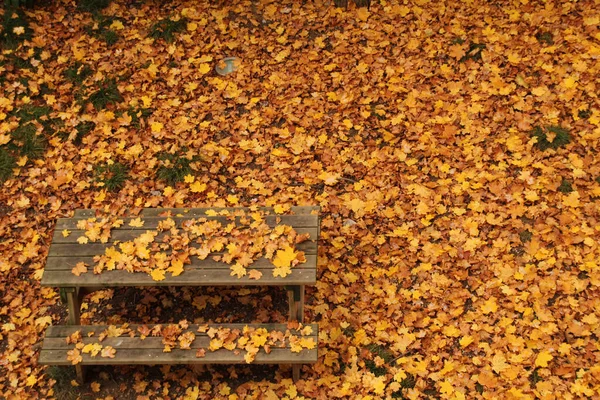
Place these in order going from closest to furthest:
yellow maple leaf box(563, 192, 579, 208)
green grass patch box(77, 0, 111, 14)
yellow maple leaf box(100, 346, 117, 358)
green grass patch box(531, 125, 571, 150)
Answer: yellow maple leaf box(100, 346, 117, 358) < yellow maple leaf box(563, 192, 579, 208) < green grass patch box(531, 125, 571, 150) < green grass patch box(77, 0, 111, 14)

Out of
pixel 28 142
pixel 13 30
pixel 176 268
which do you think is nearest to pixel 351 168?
pixel 176 268

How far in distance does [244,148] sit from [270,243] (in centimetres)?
176

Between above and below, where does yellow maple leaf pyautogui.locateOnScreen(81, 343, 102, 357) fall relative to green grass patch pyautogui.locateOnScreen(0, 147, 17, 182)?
below

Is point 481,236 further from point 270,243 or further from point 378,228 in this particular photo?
point 270,243

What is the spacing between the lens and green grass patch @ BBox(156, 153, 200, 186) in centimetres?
568

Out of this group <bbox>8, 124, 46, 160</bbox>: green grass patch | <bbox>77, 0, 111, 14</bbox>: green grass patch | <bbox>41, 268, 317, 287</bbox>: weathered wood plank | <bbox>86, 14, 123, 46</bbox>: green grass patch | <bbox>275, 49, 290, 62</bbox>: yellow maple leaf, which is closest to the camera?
<bbox>41, 268, 317, 287</bbox>: weathered wood plank

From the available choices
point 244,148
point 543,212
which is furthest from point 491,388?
point 244,148

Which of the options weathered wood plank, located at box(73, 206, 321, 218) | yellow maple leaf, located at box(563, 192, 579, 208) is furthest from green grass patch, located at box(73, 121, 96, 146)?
yellow maple leaf, located at box(563, 192, 579, 208)

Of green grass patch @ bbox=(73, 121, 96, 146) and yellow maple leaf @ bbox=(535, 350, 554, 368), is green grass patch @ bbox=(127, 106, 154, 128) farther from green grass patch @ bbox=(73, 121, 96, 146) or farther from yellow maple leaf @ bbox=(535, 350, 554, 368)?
yellow maple leaf @ bbox=(535, 350, 554, 368)

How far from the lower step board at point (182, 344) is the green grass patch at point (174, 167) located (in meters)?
1.65

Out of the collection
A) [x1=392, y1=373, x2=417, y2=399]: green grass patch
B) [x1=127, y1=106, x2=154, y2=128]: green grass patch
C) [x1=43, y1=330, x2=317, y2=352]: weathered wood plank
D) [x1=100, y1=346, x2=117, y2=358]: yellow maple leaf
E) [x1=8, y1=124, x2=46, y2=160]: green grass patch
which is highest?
[x1=127, y1=106, x2=154, y2=128]: green grass patch

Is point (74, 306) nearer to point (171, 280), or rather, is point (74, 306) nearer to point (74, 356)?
point (74, 356)

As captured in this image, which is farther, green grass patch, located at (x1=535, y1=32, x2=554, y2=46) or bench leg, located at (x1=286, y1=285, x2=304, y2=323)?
green grass patch, located at (x1=535, y1=32, x2=554, y2=46)

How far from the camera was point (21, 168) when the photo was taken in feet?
19.1
